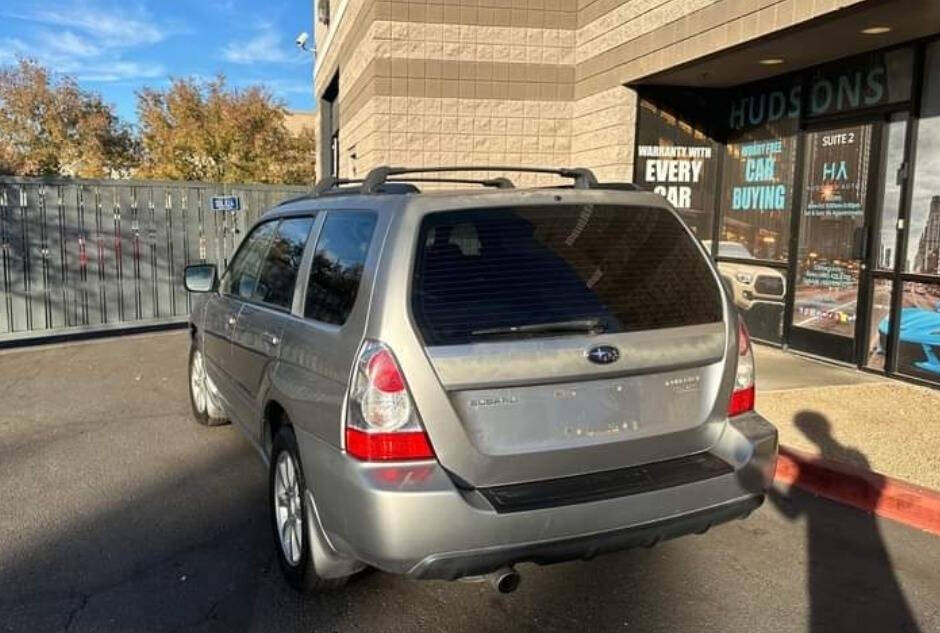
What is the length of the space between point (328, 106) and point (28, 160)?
19.8m

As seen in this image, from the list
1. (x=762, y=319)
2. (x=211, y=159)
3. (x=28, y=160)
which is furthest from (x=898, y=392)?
(x=28, y=160)

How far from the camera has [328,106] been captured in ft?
60.7

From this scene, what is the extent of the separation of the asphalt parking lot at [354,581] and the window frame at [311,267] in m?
1.21

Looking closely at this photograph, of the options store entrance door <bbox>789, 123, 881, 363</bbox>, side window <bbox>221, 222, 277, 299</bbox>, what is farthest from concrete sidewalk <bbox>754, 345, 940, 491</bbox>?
side window <bbox>221, 222, 277, 299</bbox>

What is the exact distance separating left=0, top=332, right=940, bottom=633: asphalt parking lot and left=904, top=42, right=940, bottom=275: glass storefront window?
3.47m

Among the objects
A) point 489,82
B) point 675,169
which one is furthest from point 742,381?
point 489,82

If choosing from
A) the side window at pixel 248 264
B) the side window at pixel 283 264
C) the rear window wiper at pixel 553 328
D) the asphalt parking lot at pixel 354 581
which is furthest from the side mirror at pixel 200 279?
the rear window wiper at pixel 553 328

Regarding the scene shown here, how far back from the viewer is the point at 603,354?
2971 millimetres

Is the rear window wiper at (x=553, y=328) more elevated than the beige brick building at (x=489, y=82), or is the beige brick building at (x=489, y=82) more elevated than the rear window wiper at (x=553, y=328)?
the beige brick building at (x=489, y=82)

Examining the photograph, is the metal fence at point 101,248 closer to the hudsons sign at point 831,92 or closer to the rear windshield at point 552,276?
the hudsons sign at point 831,92

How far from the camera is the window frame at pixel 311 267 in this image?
306cm

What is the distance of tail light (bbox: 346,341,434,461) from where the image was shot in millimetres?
2793

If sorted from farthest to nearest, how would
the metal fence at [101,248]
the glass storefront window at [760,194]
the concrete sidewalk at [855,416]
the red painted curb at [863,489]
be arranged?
1. the metal fence at [101,248]
2. the glass storefront window at [760,194]
3. the concrete sidewalk at [855,416]
4. the red painted curb at [863,489]

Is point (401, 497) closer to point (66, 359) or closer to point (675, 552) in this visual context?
point (675, 552)
